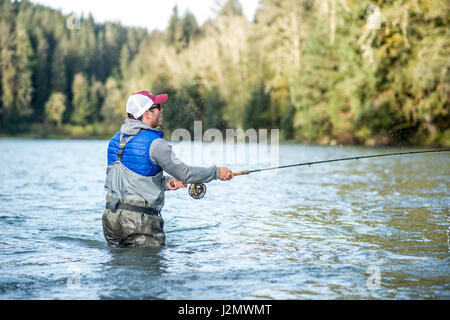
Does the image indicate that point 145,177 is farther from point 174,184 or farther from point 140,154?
point 174,184

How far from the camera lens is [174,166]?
18.7ft

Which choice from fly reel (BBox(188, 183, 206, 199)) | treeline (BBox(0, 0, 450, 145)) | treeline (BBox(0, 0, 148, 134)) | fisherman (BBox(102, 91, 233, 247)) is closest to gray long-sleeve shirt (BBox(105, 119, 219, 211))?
fisherman (BBox(102, 91, 233, 247))

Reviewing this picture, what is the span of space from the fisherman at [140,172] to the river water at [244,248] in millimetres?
338

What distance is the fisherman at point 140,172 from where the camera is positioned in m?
5.70

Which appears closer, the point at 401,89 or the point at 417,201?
the point at 417,201

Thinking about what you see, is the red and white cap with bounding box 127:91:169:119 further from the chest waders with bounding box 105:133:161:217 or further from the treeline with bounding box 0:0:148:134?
the treeline with bounding box 0:0:148:134

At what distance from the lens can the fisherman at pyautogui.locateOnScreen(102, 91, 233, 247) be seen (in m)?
5.70

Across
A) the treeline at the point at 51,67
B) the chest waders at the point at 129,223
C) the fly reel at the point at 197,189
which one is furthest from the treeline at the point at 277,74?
the chest waders at the point at 129,223

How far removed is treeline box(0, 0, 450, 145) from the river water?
34.0 ft

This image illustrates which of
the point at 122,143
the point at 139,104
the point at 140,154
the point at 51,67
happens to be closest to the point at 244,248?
the point at 140,154

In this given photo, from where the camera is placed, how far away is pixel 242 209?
32.9 ft

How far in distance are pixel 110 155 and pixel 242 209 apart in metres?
4.45

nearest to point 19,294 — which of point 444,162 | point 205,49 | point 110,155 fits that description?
point 110,155

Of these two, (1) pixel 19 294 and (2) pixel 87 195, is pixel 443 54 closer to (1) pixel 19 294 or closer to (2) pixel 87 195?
(2) pixel 87 195
